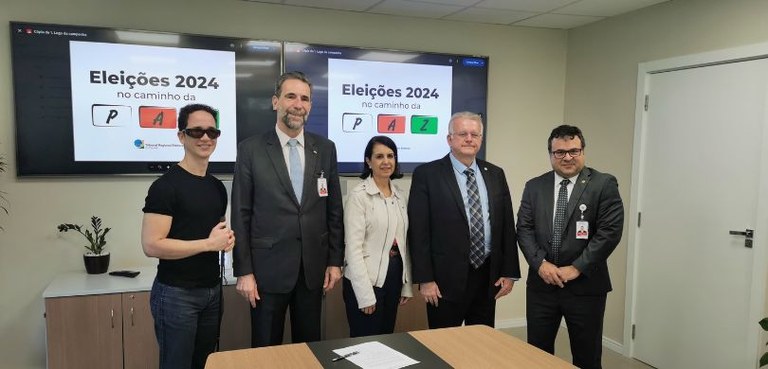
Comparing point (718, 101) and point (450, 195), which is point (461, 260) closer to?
point (450, 195)

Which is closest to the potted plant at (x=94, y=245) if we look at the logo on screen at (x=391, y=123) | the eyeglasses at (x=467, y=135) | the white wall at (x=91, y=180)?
the white wall at (x=91, y=180)

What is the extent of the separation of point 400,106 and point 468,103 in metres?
0.60

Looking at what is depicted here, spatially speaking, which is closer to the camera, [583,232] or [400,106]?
[583,232]

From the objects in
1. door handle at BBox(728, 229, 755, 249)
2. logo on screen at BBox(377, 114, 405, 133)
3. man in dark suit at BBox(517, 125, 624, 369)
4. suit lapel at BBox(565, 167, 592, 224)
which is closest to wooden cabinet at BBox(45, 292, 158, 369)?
logo on screen at BBox(377, 114, 405, 133)

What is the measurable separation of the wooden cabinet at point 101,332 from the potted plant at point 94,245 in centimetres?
46

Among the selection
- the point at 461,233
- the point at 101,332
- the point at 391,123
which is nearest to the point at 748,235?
the point at 461,233

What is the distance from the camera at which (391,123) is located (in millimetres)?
4125

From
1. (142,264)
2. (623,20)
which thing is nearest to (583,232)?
(623,20)

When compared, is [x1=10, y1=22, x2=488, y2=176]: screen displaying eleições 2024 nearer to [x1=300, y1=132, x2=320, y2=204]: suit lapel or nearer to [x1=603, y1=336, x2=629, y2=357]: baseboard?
[x1=300, y1=132, x2=320, y2=204]: suit lapel

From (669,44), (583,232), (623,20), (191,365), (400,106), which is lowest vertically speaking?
(191,365)

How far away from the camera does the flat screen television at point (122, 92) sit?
3.26m

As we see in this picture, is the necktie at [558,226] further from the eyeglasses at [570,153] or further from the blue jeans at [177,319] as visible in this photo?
the blue jeans at [177,319]

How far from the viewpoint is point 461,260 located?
253 cm

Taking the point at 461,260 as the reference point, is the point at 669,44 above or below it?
above
